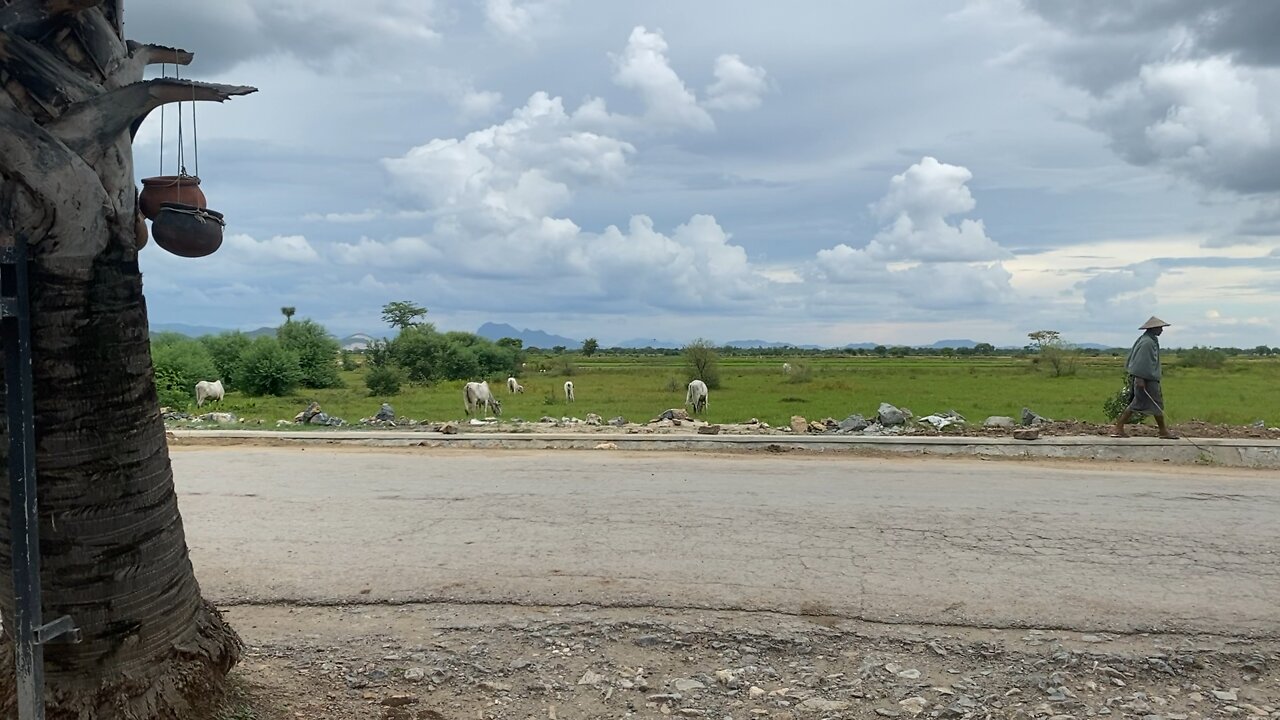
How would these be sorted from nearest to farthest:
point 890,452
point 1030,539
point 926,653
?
point 926,653 → point 1030,539 → point 890,452

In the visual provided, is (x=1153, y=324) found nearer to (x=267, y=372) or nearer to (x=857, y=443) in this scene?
(x=857, y=443)

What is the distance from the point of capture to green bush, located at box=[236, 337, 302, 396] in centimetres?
3731

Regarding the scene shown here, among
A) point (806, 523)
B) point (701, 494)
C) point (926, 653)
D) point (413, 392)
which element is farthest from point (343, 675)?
point (413, 392)

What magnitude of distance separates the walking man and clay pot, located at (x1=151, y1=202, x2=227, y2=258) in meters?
13.1

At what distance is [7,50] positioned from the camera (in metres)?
2.88

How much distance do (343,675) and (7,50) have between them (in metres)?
3.09

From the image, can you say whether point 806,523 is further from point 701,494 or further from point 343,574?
point 343,574

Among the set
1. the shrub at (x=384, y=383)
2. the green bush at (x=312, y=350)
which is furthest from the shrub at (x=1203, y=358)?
the green bush at (x=312, y=350)

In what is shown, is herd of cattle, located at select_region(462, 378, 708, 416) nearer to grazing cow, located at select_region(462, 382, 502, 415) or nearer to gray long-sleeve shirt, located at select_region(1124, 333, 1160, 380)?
grazing cow, located at select_region(462, 382, 502, 415)

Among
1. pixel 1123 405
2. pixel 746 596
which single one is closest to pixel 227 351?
pixel 1123 405

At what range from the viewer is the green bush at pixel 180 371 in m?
31.3

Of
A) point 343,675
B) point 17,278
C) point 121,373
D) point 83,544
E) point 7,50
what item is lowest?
point 343,675

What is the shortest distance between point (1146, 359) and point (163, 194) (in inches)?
532

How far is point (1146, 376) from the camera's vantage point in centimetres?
1292
